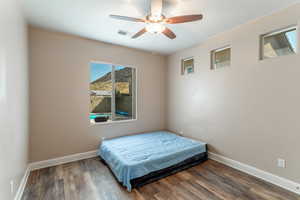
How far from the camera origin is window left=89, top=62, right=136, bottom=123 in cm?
340

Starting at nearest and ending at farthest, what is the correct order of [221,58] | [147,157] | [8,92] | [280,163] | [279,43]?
1. [8,92]
2. [280,163]
3. [279,43]
4. [147,157]
5. [221,58]

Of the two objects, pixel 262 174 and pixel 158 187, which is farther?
pixel 262 174

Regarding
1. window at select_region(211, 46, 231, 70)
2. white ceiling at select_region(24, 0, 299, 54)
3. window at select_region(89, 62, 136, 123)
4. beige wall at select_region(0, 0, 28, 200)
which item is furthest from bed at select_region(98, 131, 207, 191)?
white ceiling at select_region(24, 0, 299, 54)

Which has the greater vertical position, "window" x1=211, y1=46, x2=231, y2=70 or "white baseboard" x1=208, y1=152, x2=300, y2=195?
"window" x1=211, y1=46, x2=231, y2=70

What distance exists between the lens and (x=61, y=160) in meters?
2.88

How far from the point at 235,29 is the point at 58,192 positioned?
13.8ft

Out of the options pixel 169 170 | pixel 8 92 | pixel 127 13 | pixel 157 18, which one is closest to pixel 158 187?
pixel 169 170

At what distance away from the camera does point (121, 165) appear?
224 centimetres

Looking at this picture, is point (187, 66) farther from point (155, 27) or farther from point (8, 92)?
point (8, 92)

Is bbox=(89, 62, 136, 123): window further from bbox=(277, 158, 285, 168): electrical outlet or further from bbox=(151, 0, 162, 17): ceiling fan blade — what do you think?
bbox=(277, 158, 285, 168): electrical outlet

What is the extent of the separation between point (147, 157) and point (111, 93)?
1964 mm

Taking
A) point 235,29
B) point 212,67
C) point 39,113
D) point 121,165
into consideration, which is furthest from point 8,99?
point 235,29

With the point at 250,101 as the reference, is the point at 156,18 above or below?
above

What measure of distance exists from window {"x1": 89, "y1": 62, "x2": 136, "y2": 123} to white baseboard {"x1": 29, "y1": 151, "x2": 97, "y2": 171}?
2.60 ft
